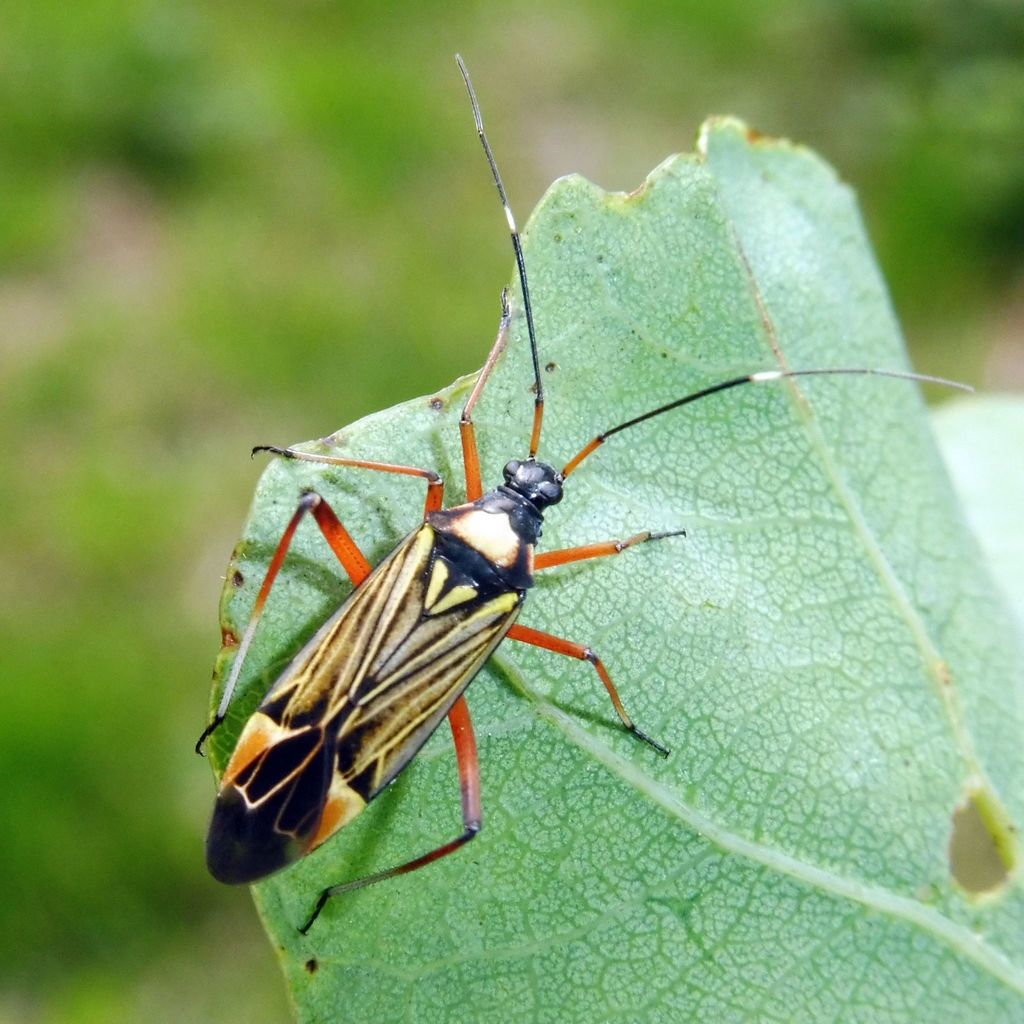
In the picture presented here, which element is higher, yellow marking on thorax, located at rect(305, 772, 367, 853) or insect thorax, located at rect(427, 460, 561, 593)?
insect thorax, located at rect(427, 460, 561, 593)

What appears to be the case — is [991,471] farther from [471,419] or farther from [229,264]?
[229,264]

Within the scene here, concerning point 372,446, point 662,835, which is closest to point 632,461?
point 372,446

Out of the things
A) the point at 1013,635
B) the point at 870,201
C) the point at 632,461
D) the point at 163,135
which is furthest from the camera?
the point at 870,201

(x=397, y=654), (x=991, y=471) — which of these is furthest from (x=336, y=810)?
(x=991, y=471)

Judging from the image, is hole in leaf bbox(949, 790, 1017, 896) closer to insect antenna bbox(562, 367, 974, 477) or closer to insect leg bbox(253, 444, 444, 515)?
insect antenna bbox(562, 367, 974, 477)

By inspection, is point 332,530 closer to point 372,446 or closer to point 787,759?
point 372,446

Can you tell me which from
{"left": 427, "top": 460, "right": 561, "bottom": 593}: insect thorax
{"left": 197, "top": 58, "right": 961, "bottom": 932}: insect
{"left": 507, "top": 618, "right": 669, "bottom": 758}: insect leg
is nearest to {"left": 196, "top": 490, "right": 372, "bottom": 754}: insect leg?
{"left": 197, "top": 58, "right": 961, "bottom": 932}: insect

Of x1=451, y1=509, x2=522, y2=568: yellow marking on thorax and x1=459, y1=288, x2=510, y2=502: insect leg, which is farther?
x1=451, y1=509, x2=522, y2=568: yellow marking on thorax
